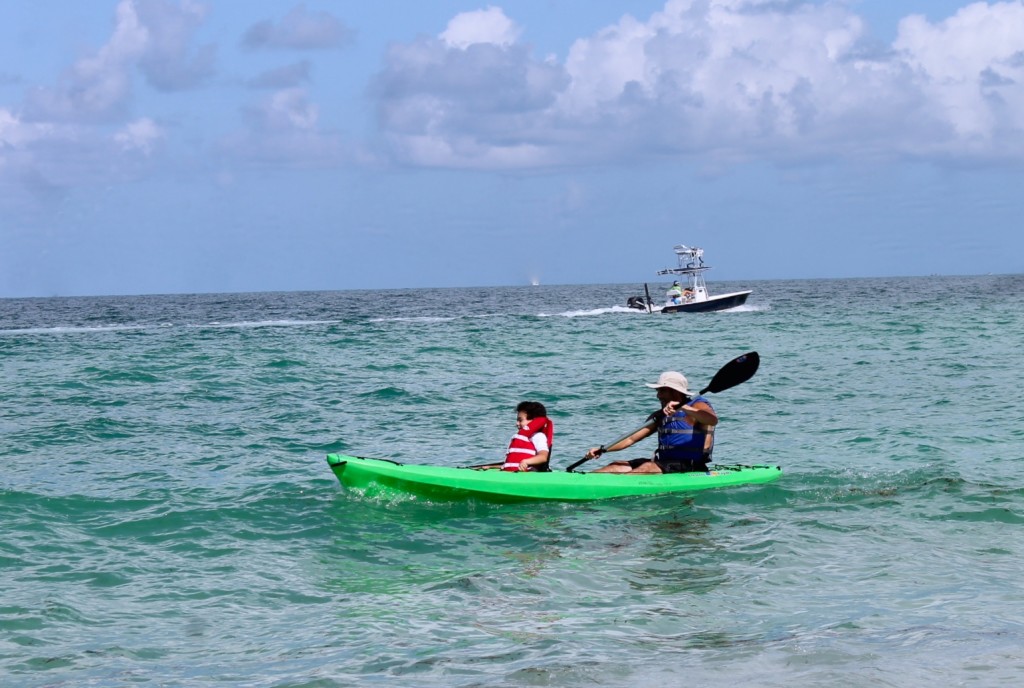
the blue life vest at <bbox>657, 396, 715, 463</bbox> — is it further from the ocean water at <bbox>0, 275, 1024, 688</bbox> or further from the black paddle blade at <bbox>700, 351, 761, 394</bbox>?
the black paddle blade at <bbox>700, 351, 761, 394</bbox>

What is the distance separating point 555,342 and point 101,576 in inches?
1071

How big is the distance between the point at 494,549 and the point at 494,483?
5.09ft

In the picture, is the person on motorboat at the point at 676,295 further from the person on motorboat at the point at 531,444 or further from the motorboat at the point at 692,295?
the person on motorboat at the point at 531,444

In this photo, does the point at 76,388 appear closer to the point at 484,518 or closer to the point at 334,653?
the point at 484,518

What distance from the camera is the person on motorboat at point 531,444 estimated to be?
11.5m

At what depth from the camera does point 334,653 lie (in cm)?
682

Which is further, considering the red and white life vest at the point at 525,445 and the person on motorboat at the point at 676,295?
the person on motorboat at the point at 676,295

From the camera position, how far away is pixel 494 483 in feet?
36.5

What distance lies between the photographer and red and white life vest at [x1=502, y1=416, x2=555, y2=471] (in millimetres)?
11531

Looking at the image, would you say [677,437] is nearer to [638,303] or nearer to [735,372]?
[735,372]

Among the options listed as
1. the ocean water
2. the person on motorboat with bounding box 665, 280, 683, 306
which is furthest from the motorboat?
the ocean water

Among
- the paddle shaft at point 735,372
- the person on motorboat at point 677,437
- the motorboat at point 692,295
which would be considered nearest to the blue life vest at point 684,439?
the person on motorboat at point 677,437

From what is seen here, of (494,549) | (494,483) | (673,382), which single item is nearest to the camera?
(494,549)

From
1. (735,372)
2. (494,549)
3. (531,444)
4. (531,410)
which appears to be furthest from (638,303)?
(494,549)
